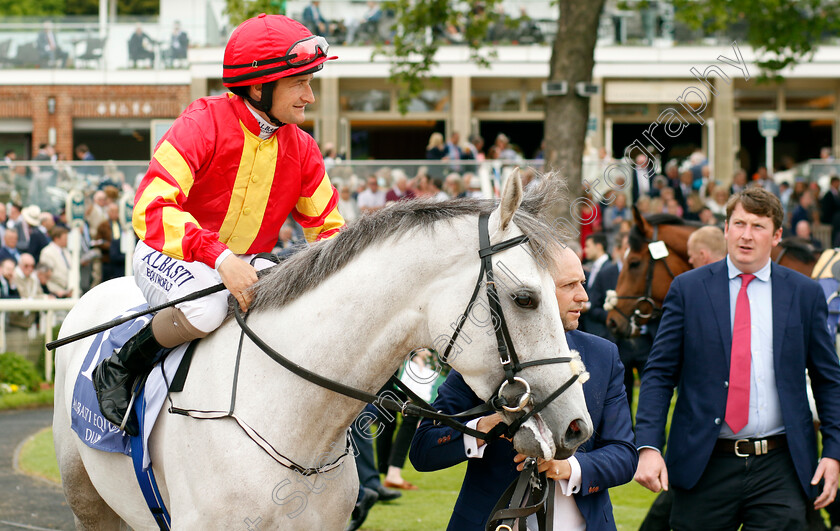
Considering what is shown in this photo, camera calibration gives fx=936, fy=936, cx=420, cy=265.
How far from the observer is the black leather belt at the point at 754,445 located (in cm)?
383

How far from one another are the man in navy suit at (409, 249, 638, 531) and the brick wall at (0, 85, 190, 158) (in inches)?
878

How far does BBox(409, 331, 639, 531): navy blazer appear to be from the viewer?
3.06m

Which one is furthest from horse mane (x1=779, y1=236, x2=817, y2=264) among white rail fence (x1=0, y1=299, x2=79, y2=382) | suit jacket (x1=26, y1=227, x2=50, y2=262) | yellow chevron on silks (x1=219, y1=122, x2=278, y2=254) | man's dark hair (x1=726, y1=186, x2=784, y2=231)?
suit jacket (x1=26, y1=227, x2=50, y2=262)

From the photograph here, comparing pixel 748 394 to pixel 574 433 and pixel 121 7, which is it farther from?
pixel 121 7

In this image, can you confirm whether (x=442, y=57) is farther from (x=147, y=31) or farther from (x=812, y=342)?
(x=812, y=342)

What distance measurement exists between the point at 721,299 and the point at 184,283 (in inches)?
88.2

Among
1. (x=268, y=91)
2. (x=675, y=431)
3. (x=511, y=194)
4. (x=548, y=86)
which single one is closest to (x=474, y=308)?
(x=511, y=194)

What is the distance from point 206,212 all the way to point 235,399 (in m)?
0.75

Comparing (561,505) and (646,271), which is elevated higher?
(646,271)

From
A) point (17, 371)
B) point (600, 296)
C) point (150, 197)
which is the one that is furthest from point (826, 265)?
point (17, 371)

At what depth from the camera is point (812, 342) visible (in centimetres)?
391

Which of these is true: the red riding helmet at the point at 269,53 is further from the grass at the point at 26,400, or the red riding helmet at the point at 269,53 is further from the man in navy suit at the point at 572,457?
the grass at the point at 26,400

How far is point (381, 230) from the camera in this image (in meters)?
2.86

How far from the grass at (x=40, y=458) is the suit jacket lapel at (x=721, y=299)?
5.42m
